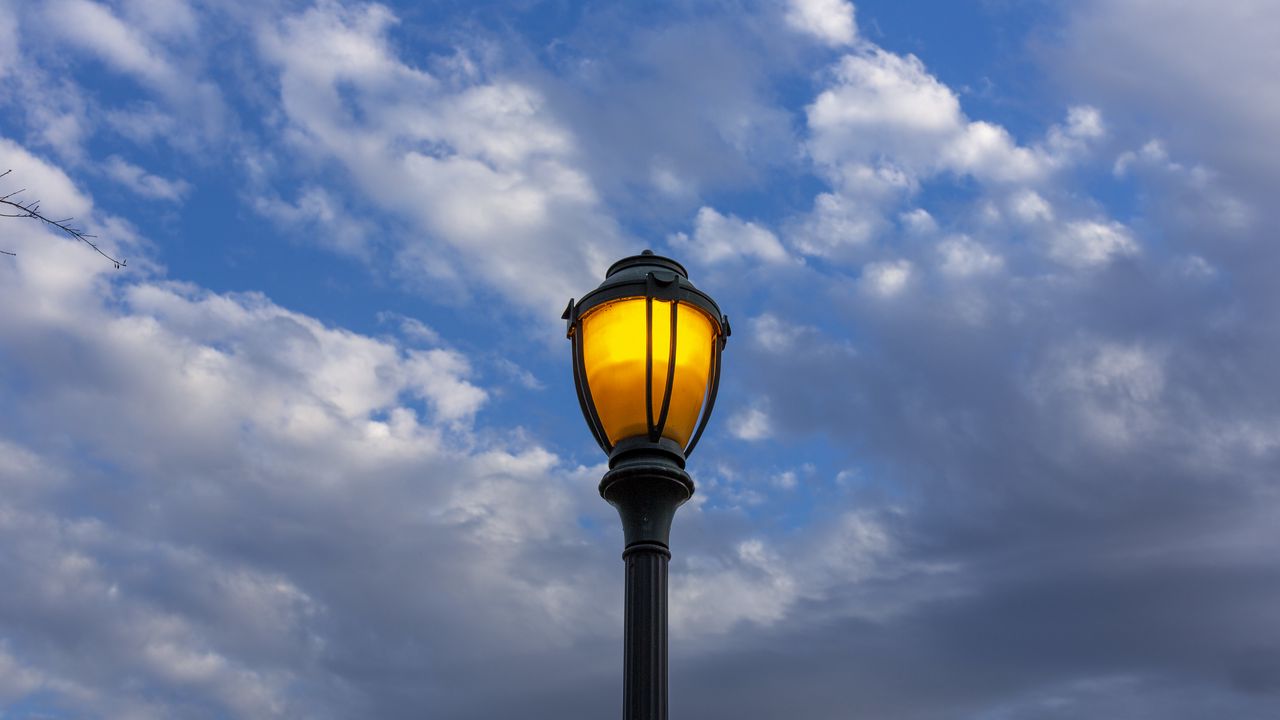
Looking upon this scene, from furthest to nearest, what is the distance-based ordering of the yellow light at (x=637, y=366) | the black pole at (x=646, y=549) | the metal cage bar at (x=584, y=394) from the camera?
the metal cage bar at (x=584, y=394) < the yellow light at (x=637, y=366) < the black pole at (x=646, y=549)

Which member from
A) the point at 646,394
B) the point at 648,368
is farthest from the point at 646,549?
the point at 648,368

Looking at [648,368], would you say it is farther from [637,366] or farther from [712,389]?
[712,389]

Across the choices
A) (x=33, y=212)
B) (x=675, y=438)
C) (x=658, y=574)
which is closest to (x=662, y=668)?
(x=658, y=574)

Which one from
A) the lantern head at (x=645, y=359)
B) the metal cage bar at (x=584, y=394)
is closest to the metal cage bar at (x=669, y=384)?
the lantern head at (x=645, y=359)

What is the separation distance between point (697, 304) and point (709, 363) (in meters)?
0.30

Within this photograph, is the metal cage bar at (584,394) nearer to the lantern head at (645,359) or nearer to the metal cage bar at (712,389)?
the lantern head at (645,359)

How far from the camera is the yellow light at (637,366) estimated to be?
6.55 metres

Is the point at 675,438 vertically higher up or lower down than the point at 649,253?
lower down

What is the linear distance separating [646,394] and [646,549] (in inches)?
27.5

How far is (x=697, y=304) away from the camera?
670cm

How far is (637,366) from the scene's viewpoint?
6.56 m

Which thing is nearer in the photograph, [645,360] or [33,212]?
[33,212]

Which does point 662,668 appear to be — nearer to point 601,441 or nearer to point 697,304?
point 601,441

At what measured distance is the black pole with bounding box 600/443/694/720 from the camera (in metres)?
6.11
